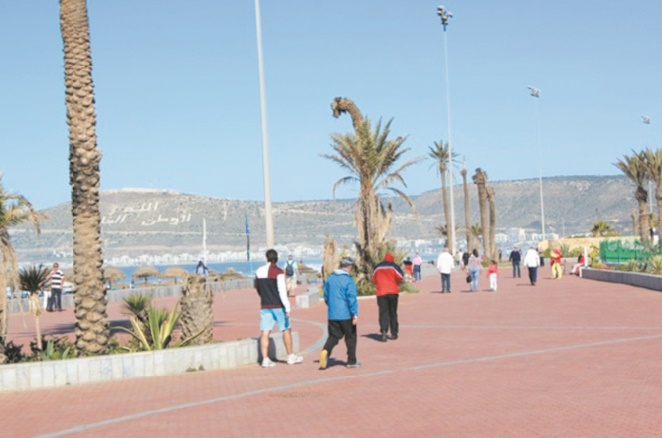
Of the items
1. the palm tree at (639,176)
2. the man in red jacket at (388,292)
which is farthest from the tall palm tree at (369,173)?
the palm tree at (639,176)

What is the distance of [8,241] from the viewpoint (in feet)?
48.8

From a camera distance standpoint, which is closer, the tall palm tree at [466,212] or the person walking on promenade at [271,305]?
the person walking on promenade at [271,305]

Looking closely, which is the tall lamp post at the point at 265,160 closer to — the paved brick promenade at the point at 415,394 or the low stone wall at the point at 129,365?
the paved brick promenade at the point at 415,394

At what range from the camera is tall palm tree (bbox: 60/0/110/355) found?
15.1m

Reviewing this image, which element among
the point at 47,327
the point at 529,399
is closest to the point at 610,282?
the point at 47,327

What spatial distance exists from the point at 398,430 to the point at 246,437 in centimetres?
132

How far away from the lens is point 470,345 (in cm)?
1672

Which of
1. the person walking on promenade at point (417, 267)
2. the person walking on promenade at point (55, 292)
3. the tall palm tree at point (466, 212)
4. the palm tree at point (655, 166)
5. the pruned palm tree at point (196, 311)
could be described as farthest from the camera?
the tall palm tree at point (466, 212)

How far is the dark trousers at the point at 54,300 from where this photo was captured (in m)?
35.2

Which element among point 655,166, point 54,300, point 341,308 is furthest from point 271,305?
point 655,166

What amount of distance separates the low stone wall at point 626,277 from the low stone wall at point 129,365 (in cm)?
1829

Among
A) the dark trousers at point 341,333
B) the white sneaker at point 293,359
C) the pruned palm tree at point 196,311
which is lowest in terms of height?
the white sneaker at point 293,359

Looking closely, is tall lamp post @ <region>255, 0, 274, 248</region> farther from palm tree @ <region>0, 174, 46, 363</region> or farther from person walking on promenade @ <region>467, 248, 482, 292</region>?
person walking on promenade @ <region>467, 248, 482, 292</region>

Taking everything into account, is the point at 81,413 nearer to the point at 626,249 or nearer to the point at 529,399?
the point at 529,399
